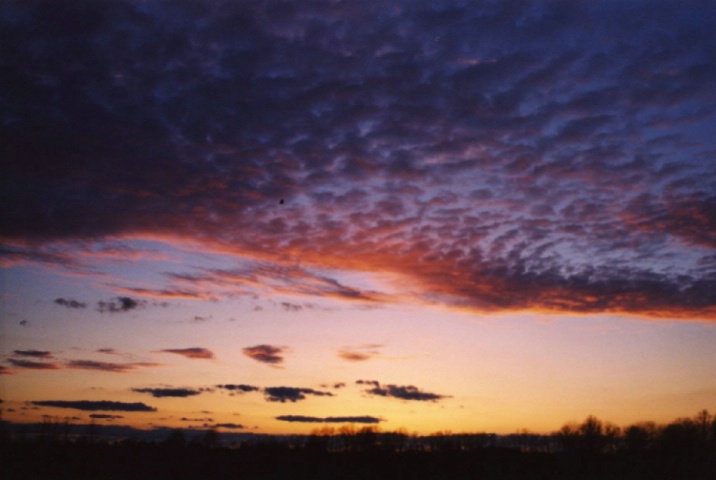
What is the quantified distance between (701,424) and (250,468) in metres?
92.5

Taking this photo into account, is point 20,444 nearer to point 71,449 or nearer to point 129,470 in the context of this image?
point 71,449

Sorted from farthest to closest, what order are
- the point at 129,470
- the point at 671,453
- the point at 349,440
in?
the point at 349,440 → the point at 671,453 → the point at 129,470

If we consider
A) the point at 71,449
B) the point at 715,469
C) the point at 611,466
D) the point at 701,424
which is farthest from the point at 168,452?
the point at 701,424

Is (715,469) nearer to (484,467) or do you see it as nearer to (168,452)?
(484,467)

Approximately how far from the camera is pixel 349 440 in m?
155

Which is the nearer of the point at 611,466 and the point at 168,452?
the point at 611,466

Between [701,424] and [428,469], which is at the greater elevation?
[701,424]

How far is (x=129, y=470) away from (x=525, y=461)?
62.5 metres

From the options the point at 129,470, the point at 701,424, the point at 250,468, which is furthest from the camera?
the point at 701,424

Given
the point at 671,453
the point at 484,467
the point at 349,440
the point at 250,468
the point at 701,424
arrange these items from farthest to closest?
the point at 349,440
the point at 701,424
the point at 671,453
the point at 484,467
the point at 250,468

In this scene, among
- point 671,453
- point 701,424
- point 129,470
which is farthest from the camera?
point 701,424

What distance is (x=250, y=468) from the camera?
8931 cm

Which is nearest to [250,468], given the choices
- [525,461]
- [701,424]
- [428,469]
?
[428,469]

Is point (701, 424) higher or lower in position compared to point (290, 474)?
higher
